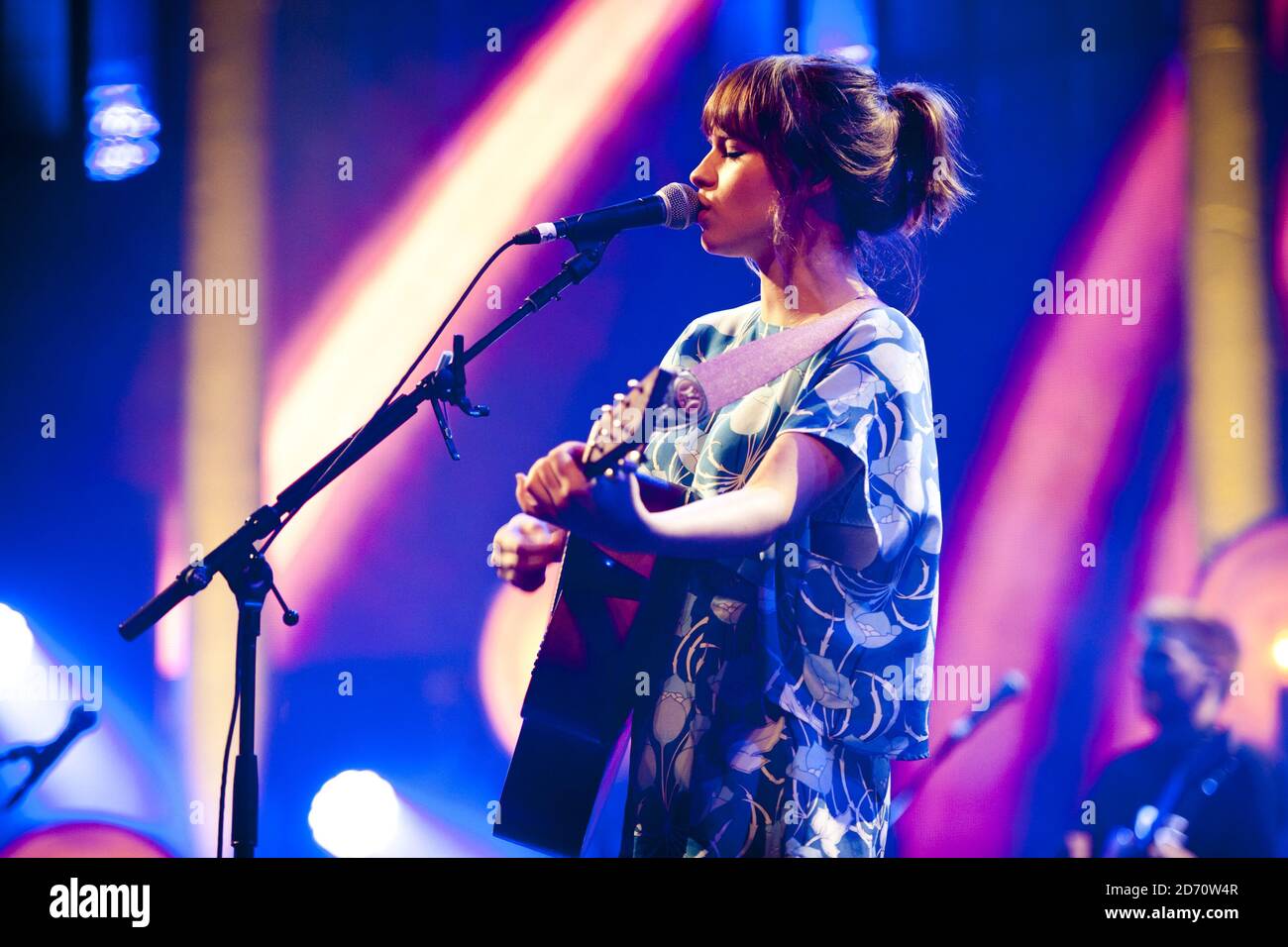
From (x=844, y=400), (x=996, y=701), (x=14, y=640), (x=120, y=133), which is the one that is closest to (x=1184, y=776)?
(x=996, y=701)

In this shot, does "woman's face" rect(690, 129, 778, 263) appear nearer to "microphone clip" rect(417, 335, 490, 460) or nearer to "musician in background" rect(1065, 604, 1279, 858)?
"microphone clip" rect(417, 335, 490, 460)

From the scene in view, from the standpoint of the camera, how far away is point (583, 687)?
5.95ft

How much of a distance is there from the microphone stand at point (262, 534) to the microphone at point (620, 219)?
0.03 meters

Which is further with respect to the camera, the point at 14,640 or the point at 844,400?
the point at 14,640

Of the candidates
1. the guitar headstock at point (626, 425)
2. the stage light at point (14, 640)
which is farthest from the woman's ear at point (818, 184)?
the stage light at point (14, 640)

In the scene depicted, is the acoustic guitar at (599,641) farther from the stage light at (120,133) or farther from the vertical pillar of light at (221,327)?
the stage light at (120,133)

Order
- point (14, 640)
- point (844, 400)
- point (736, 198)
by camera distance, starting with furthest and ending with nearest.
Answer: point (14, 640)
point (736, 198)
point (844, 400)

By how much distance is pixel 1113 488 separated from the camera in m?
2.56

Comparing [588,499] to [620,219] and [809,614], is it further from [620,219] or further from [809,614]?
[620,219]

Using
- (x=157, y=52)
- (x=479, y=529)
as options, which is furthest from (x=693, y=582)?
(x=157, y=52)

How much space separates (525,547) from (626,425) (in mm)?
498

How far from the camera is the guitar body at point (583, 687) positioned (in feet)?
5.82
